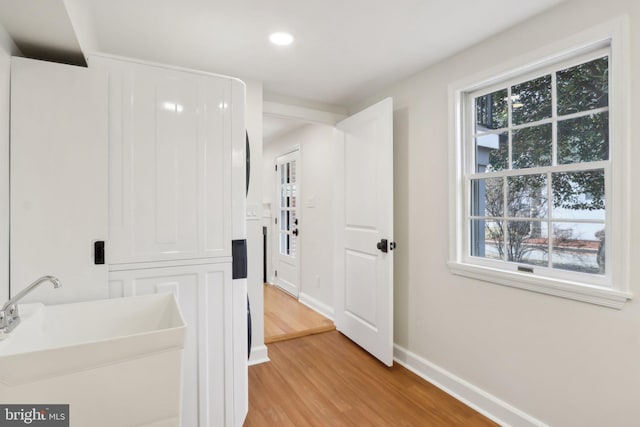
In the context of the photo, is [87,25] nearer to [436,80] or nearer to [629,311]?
[436,80]

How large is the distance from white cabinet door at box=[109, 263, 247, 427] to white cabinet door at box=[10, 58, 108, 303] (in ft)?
0.83

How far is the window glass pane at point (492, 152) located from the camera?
79.0 inches

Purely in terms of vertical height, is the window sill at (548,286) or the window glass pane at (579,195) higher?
the window glass pane at (579,195)

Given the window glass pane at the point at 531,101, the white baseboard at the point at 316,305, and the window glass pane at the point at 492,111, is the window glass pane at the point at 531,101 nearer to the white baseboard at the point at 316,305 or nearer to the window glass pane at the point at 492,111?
the window glass pane at the point at 492,111

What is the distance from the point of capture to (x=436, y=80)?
92.1 inches

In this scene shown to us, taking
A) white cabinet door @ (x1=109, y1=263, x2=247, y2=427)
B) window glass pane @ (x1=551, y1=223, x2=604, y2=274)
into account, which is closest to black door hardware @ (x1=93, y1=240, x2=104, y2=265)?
white cabinet door @ (x1=109, y1=263, x2=247, y2=427)

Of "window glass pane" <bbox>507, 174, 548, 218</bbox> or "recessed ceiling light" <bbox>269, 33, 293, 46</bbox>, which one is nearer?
"window glass pane" <bbox>507, 174, 548, 218</bbox>

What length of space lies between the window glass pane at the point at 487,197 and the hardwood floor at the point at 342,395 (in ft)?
4.11

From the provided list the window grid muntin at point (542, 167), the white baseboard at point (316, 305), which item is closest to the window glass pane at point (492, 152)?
the window grid muntin at point (542, 167)

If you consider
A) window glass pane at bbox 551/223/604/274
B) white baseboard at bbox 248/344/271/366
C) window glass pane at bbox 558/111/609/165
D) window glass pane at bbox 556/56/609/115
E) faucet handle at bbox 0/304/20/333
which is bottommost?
white baseboard at bbox 248/344/271/366

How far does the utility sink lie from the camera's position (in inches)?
33.8

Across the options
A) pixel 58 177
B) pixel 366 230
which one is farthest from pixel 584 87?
pixel 58 177

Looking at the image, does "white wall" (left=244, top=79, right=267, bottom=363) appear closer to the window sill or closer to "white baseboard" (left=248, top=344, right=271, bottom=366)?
"white baseboard" (left=248, top=344, right=271, bottom=366)

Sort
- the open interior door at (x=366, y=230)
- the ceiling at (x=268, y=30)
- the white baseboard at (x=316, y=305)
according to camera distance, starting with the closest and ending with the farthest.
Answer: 1. the ceiling at (x=268, y=30)
2. the open interior door at (x=366, y=230)
3. the white baseboard at (x=316, y=305)
